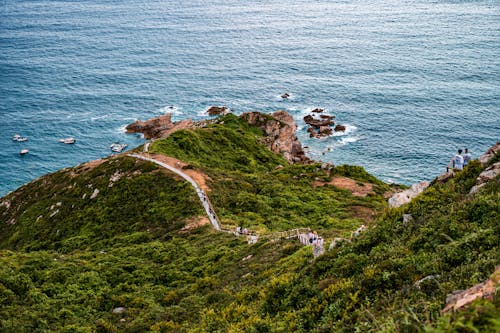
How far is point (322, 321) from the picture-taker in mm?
17250

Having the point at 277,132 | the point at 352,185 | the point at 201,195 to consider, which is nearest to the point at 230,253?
the point at 201,195

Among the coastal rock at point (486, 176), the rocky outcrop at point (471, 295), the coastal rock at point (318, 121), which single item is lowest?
the coastal rock at point (318, 121)

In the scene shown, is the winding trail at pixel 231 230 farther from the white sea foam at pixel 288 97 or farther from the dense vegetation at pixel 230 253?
the white sea foam at pixel 288 97

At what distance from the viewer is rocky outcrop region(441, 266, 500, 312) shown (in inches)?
447

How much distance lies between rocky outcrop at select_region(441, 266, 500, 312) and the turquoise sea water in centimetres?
7196

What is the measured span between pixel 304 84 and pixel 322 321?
381 ft

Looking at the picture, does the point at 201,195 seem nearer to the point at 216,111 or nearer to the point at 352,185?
the point at 352,185

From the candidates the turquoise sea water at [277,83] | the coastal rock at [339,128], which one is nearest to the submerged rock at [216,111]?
the turquoise sea water at [277,83]

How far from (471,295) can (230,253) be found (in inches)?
1042

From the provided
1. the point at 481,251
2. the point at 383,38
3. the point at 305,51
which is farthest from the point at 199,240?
the point at 383,38

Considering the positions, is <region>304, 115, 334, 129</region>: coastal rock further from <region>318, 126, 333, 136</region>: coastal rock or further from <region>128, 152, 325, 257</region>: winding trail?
<region>128, 152, 325, 257</region>: winding trail

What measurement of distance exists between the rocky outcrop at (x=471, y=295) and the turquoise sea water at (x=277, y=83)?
7196 cm

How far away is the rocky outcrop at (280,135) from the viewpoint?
285 ft

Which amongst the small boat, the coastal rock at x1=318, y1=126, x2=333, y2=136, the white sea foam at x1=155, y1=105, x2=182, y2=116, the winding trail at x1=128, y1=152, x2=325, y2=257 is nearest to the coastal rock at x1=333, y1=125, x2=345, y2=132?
the coastal rock at x1=318, y1=126, x2=333, y2=136
